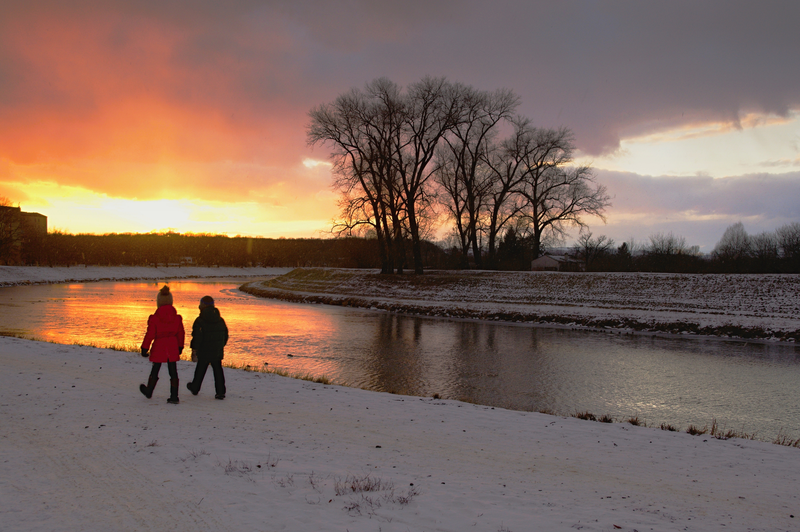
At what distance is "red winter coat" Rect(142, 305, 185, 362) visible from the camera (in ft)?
27.3

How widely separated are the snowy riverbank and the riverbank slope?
17.8 m

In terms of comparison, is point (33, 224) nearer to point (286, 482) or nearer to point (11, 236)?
point (11, 236)

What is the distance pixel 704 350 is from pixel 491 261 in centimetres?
3007

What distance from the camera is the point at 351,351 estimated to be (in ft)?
56.2

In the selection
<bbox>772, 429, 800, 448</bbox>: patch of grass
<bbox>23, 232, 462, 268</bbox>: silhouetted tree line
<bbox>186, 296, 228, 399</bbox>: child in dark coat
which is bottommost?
<bbox>772, 429, 800, 448</bbox>: patch of grass

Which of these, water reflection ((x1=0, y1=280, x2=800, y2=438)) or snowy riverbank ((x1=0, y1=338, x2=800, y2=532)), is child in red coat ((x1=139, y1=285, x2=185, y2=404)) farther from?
water reflection ((x1=0, y1=280, x2=800, y2=438))

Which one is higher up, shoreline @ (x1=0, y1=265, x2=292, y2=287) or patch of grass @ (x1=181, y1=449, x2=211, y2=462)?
shoreline @ (x1=0, y1=265, x2=292, y2=287)

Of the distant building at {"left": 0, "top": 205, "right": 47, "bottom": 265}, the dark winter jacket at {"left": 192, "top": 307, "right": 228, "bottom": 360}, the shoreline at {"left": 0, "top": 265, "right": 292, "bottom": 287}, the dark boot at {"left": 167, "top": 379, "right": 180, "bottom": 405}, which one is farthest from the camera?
the distant building at {"left": 0, "top": 205, "right": 47, "bottom": 265}

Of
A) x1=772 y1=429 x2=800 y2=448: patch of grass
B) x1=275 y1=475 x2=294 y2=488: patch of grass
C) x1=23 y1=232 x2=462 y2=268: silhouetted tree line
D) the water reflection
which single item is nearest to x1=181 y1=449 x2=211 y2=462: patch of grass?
x1=275 y1=475 x2=294 y2=488: patch of grass

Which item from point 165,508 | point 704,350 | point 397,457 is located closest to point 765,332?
point 704,350

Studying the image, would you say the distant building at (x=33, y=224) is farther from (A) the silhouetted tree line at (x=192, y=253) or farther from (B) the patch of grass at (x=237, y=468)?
(B) the patch of grass at (x=237, y=468)

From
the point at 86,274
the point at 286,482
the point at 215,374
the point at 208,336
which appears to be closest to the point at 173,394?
the point at 215,374

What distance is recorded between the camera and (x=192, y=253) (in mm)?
132750

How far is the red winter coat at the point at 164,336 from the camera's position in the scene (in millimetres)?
8312
